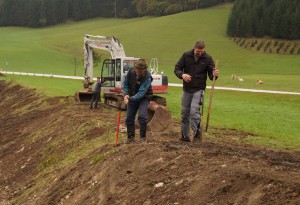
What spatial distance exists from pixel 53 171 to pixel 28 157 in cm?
314

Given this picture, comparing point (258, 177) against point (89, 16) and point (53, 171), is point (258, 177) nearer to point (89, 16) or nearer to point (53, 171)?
point (53, 171)

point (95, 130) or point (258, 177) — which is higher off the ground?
point (258, 177)

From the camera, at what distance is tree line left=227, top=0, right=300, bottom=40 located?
3236 inches

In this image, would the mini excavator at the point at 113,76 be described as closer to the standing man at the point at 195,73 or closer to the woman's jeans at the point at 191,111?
the woman's jeans at the point at 191,111

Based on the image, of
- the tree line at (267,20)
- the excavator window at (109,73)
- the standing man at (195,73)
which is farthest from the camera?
the tree line at (267,20)

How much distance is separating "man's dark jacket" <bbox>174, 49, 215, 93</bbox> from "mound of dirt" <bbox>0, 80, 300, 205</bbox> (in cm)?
132

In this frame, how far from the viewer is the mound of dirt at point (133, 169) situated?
7142 millimetres

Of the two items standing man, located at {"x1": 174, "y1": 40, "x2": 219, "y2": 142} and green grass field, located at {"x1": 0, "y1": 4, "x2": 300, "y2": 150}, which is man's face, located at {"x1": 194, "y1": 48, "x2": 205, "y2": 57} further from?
green grass field, located at {"x1": 0, "y1": 4, "x2": 300, "y2": 150}

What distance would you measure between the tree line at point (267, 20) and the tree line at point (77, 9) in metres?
30.0

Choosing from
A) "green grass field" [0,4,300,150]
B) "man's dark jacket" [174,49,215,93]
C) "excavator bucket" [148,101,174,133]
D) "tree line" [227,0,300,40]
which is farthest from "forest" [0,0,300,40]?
"man's dark jacket" [174,49,215,93]

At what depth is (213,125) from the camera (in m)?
17.7

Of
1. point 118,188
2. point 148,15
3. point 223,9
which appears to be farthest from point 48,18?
point 118,188

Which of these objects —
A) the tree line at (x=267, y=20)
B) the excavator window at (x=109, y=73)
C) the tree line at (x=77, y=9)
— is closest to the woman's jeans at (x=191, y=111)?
the excavator window at (x=109, y=73)

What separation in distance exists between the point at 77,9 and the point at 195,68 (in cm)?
13095
